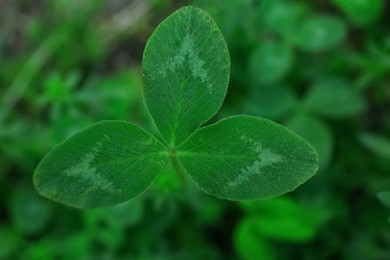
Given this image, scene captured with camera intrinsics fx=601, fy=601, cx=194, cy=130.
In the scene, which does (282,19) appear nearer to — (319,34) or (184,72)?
(319,34)

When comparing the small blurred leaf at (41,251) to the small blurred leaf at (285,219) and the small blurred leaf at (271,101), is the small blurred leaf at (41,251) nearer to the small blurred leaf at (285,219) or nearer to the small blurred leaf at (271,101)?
the small blurred leaf at (285,219)

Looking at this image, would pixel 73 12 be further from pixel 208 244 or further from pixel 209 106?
pixel 209 106

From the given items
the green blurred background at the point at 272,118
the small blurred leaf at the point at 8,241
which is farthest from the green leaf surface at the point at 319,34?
the small blurred leaf at the point at 8,241

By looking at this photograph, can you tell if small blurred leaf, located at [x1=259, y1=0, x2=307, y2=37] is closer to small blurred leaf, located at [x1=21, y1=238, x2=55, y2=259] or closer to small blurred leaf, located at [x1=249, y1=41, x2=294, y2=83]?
small blurred leaf, located at [x1=249, y1=41, x2=294, y2=83]

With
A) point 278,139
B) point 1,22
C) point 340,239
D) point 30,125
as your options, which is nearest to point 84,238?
point 30,125

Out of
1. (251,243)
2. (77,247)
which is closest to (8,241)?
(77,247)

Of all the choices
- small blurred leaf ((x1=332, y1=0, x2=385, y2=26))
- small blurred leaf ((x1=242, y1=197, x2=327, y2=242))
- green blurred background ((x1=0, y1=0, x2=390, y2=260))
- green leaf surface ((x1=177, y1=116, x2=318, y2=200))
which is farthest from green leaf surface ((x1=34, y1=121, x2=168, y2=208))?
small blurred leaf ((x1=332, y1=0, x2=385, y2=26))
